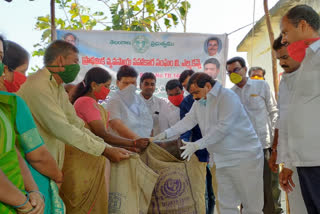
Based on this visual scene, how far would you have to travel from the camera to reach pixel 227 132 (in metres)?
3.30

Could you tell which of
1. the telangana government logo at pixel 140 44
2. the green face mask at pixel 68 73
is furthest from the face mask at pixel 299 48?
the telangana government logo at pixel 140 44

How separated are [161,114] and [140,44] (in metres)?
1.37

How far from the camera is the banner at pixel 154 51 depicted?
17.0 ft

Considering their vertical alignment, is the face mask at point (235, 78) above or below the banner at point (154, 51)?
below

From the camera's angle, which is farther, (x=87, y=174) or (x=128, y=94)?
(x=128, y=94)

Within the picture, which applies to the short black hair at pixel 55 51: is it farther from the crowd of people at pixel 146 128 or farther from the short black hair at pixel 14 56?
the short black hair at pixel 14 56

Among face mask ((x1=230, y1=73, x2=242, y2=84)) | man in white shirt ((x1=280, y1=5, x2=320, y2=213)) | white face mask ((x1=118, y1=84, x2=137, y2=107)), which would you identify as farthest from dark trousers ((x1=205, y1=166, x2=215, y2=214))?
man in white shirt ((x1=280, y1=5, x2=320, y2=213))

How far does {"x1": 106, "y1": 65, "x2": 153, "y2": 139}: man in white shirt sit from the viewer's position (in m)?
3.75

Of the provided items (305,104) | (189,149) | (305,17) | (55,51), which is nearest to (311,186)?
(305,104)

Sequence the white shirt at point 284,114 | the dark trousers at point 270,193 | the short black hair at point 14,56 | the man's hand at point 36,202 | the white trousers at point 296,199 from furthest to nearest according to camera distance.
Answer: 1. the dark trousers at point 270,193
2. the short black hair at point 14,56
3. the white shirt at point 284,114
4. the white trousers at point 296,199
5. the man's hand at point 36,202

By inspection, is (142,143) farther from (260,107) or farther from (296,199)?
(260,107)

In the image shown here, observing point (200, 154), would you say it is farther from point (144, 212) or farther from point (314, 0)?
point (314, 0)

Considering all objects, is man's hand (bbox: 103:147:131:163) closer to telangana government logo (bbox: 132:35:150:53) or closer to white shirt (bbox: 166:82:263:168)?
white shirt (bbox: 166:82:263:168)

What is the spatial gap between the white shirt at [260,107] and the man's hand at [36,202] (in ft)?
10.5
